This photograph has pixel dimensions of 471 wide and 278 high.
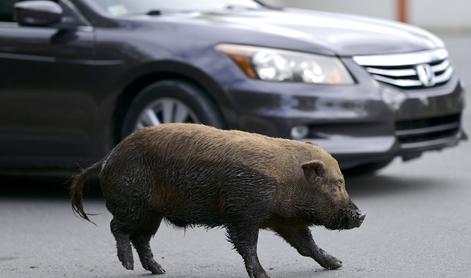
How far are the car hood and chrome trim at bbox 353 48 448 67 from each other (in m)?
0.04

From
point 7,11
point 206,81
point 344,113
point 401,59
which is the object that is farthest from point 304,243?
point 7,11

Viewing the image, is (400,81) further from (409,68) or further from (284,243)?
(284,243)

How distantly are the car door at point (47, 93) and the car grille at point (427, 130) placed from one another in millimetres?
1987

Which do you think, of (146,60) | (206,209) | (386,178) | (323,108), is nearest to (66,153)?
(146,60)

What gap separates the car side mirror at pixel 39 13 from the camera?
8930 mm

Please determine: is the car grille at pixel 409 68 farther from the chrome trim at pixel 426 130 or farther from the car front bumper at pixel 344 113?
the chrome trim at pixel 426 130

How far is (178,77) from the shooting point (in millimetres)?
8859

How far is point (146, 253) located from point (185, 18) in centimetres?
292

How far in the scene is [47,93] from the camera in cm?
894

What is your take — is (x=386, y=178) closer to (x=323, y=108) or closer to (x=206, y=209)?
(x=323, y=108)

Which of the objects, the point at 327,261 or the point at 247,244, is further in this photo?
the point at 327,261

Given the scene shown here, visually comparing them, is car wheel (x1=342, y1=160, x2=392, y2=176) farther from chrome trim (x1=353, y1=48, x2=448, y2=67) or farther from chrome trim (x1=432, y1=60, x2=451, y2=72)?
chrome trim (x1=353, y1=48, x2=448, y2=67)

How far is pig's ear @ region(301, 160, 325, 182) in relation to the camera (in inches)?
236

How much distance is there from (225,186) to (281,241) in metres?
1.52
